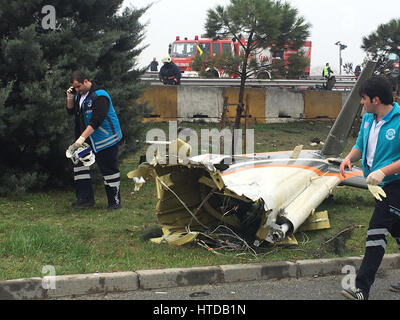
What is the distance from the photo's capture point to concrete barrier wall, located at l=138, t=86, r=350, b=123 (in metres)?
16.1

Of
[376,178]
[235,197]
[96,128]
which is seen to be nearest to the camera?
[376,178]

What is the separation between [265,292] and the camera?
17.8 ft

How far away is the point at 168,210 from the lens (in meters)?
6.76

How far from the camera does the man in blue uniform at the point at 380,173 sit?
4805 mm

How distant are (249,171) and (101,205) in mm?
2295

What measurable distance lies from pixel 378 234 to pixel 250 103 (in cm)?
1201

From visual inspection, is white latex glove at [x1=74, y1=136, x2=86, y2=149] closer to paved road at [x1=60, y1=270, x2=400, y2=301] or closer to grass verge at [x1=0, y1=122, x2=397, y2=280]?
grass verge at [x1=0, y1=122, x2=397, y2=280]

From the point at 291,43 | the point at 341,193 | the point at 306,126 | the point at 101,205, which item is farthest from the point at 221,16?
the point at 101,205

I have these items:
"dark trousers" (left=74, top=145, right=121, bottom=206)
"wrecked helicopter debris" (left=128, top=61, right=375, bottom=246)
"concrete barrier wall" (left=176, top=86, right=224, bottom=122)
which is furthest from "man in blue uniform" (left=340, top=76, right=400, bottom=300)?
"concrete barrier wall" (left=176, top=86, right=224, bottom=122)

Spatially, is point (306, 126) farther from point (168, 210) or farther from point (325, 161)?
point (168, 210)

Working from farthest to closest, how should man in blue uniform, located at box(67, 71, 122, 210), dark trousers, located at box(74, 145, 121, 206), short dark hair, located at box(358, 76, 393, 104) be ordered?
dark trousers, located at box(74, 145, 121, 206), man in blue uniform, located at box(67, 71, 122, 210), short dark hair, located at box(358, 76, 393, 104)

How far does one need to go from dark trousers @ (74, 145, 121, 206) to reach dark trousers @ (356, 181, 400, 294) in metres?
3.92

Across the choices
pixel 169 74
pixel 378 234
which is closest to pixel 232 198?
pixel 378 234

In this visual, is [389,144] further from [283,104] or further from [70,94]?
[283,104]
